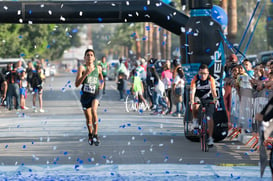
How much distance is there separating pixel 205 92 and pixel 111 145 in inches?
85.2

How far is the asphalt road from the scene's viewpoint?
12273mm

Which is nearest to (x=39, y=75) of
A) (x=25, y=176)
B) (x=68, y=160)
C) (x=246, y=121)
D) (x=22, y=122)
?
(x=22, y=122)

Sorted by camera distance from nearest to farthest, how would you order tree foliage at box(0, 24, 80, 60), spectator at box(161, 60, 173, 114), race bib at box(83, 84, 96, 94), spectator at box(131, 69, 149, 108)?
race bib at box(83, 84, 96, 94), spectator at box(161, 60, 173, 114), spectator at box(131, 69, 149, 108), tree foliage at box(0, 24, 80, 60)

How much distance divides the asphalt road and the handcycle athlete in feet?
2.19

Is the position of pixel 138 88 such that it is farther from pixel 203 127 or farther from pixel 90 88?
pixel 203 127

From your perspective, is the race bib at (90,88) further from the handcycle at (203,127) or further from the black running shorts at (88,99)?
the handcycle at (203,127)

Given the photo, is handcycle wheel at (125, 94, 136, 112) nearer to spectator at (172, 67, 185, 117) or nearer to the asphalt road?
spectator at (172, 67, 185, 117)

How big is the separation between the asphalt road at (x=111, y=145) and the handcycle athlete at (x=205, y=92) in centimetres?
67

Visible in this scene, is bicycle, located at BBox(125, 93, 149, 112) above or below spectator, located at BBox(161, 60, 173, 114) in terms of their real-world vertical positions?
below

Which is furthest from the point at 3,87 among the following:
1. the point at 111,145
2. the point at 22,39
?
the point at 22,39

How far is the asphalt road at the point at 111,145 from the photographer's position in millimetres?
12273

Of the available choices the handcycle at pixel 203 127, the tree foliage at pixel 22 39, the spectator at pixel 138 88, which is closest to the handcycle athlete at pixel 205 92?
the handcycle at pixel 203 127

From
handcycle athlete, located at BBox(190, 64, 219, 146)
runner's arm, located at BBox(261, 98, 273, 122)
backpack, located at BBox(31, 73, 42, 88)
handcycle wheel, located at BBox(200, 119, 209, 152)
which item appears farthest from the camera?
backpack, located at BBox(31, 73, 42, 88)

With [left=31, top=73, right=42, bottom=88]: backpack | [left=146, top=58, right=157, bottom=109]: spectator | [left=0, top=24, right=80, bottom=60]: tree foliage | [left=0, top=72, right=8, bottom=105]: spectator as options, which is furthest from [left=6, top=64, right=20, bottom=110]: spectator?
[left=0, top=24, right=80, bottom=60]: tree foliage
